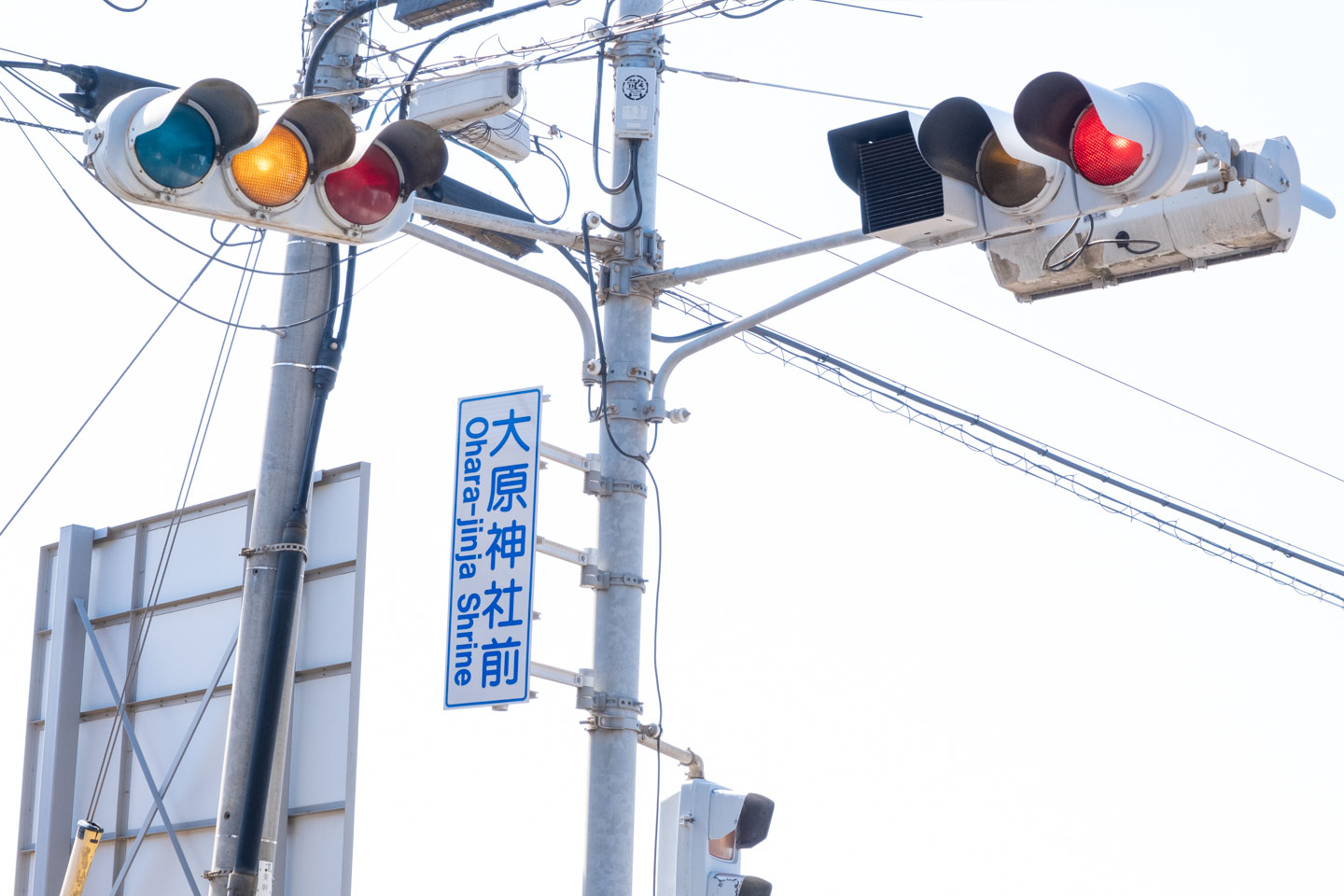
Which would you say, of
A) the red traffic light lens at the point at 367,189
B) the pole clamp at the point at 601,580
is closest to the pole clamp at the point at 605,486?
the pole clamp at the point at 601,580

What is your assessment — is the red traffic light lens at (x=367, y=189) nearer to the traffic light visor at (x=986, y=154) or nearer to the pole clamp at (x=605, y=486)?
the traffic light visor at (x=986, y=154)

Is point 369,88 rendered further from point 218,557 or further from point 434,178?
point 434,178

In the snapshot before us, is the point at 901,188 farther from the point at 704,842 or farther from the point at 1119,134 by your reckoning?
the point at 704,842

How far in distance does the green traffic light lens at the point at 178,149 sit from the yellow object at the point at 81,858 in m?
7.37

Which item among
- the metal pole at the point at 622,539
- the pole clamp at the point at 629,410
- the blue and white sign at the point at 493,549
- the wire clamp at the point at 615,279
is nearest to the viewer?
the metal pole at the point at 622,539

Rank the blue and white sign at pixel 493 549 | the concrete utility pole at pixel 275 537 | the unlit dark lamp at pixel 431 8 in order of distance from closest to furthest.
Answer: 1. the concrete utility pole at pixel 275 537
2. the blue and white sign at pixel 493 549
3. the unlit dark lamp at pixel 431 8

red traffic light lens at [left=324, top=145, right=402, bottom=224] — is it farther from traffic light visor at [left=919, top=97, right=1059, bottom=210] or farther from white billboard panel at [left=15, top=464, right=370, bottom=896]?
white billboard panel at [left=15, top=464, right=370, bottom=896]

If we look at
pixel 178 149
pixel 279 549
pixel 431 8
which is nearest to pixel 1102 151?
pixel 178 149

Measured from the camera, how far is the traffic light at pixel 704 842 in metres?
10.1

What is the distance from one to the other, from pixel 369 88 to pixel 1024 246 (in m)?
4.92

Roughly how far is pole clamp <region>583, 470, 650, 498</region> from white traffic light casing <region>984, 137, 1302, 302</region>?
11.0 feet

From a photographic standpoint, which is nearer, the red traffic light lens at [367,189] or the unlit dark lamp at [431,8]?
the red traffic light lens at [367,189]

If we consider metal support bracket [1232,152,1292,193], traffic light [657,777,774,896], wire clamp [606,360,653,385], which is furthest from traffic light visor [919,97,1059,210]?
traffic light [657,777,774,896]

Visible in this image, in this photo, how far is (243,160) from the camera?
17.8ft
